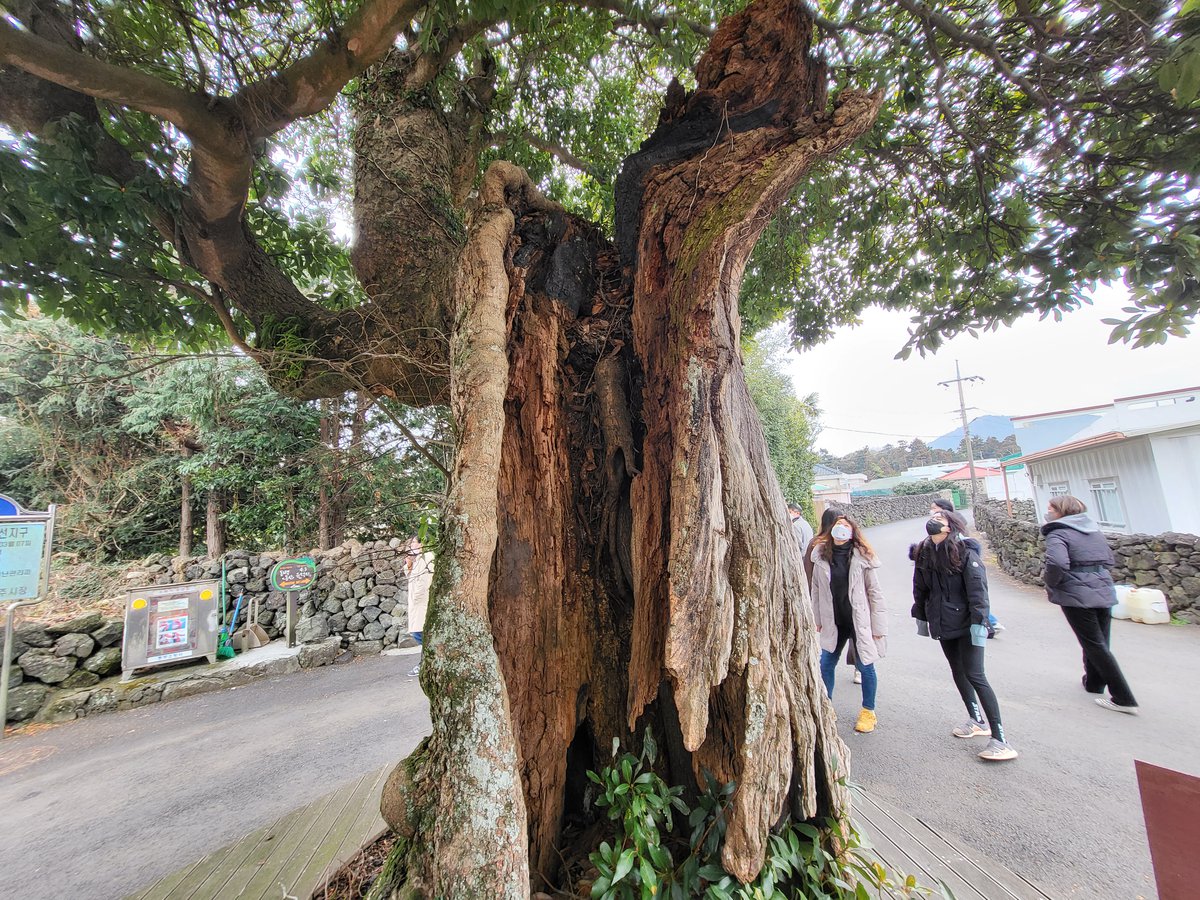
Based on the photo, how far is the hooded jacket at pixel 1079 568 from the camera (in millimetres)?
3809

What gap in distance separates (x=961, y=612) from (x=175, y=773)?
21.4 feet

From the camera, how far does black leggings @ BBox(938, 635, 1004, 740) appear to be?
342 centimetres

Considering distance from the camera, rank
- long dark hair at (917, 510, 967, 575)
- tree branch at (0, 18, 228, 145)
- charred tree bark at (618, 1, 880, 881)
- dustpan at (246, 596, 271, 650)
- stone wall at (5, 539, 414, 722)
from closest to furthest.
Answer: charred tree bark at (618, 1, 880, 881)
tree branch at (0, 18, 228, 145)
long dark hair at (917, 510, 967, 575)
stone wall at (5, 539, 414, 722)
dustpan at (246, 596, 271, 650)

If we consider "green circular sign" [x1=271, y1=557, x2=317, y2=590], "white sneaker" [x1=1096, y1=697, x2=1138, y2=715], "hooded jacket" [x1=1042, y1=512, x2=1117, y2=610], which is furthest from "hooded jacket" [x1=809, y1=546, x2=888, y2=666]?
"green circular sign" [x1=271, y1=557, x2=317, y2=590]

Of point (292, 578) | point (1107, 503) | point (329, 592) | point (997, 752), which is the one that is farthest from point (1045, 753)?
point (1107, 503)

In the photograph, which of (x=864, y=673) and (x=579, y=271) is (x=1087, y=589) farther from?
(x=579, y=271)

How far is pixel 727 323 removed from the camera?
2072 millimetres

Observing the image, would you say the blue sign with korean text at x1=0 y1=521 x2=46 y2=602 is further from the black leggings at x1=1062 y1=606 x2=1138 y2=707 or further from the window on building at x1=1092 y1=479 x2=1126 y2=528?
the window on building at x1=1092 y1=479 x2=1126 y2=528

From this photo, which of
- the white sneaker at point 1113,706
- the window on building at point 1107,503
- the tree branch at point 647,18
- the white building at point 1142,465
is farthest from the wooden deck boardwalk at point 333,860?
the window on building at point 1107,503

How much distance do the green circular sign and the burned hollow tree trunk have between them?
258 inches

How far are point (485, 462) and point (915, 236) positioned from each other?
15.1ft

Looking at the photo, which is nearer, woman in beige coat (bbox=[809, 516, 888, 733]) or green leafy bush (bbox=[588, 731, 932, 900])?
green leafy bush (bbox=[588, 731, 932, 900])

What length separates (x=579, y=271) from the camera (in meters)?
2.50

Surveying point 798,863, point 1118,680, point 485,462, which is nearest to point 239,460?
point 485,462
